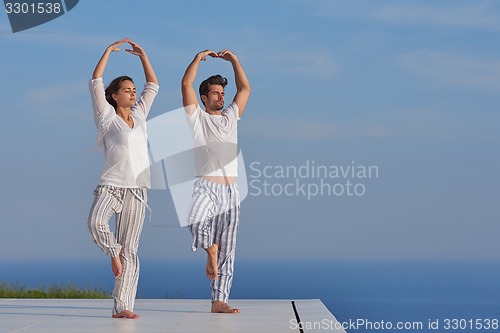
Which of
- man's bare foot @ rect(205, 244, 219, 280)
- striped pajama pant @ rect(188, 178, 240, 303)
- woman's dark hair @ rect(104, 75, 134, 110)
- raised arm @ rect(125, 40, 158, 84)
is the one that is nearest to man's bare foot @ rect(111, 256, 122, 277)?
striped pajama pant @ rect(188, 178, 240, 303)

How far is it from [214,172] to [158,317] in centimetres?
121

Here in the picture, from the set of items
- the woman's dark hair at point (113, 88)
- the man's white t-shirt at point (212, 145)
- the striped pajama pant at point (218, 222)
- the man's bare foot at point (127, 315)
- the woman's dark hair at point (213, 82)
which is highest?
the woman's dark hair at point (213, 82)

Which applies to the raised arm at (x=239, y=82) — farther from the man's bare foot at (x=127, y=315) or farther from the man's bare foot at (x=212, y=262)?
the man's bare foot at (x=127, y=315)

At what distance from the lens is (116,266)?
7.05 m

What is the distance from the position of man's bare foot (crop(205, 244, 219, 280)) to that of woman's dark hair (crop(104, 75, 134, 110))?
50.4 inches

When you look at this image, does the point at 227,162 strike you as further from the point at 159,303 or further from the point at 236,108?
the point at 159,303

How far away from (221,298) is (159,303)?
176 centimetres

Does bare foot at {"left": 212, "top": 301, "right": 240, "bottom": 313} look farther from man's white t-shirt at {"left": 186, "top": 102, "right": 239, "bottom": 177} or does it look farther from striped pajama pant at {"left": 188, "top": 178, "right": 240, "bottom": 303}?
man's white t-shirt at {"left": 186, "top": 102, "right": 239, "bottom": 177}

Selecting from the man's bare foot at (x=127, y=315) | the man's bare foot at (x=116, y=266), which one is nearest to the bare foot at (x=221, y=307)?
the man's bare foot at (x=127, y=315)

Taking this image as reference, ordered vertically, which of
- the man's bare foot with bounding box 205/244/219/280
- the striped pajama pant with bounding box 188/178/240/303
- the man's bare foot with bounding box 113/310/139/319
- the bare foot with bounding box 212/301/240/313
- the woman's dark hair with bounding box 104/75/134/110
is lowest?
the man's bare foot with bounding box 113/310/139/319

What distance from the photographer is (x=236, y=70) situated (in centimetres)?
750

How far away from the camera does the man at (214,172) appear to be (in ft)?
Result: 23.6

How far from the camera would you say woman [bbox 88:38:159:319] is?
6.94 m

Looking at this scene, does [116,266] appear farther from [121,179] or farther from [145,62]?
[145,62]
